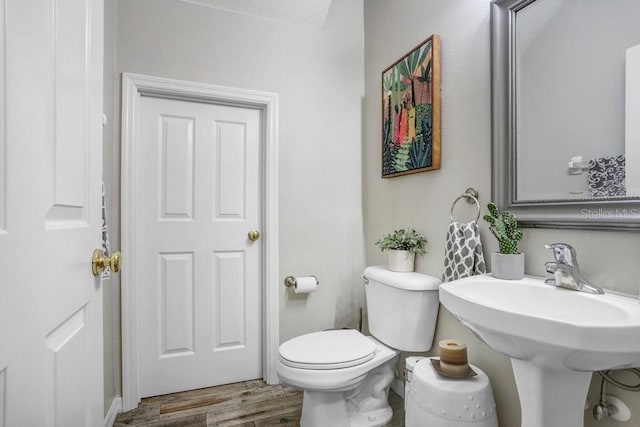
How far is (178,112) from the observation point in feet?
6.37

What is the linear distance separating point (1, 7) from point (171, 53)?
5.18ft

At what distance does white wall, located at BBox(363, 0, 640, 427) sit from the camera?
98 cm

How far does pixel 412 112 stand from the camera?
173cm

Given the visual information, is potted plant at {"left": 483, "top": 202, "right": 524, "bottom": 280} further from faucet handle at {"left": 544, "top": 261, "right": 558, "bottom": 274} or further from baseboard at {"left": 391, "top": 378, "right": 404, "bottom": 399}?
baseboard at {"left": 391, "top": 378, "right": 404, "bottom": 399}

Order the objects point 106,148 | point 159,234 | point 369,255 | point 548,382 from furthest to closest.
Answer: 1. point 369,255
2. point 159,234
3. point 106,148
4. point 548,382

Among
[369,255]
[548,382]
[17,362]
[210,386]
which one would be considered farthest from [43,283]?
[369,255]

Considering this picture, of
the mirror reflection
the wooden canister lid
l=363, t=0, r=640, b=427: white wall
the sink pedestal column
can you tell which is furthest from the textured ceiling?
the sink pedestal column

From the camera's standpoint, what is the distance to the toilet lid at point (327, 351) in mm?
1409

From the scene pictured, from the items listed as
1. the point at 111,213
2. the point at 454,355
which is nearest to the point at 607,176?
the point at 454,355

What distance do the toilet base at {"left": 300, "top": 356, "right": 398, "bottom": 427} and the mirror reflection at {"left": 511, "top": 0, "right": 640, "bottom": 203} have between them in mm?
1047

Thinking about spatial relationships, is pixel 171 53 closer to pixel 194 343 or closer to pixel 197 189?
pixel 197 189

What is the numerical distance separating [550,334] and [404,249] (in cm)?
102

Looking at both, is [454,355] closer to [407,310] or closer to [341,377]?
[407,310]

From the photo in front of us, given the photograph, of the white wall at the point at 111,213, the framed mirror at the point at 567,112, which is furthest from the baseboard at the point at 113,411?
the framed mirror at the point at 567,112
